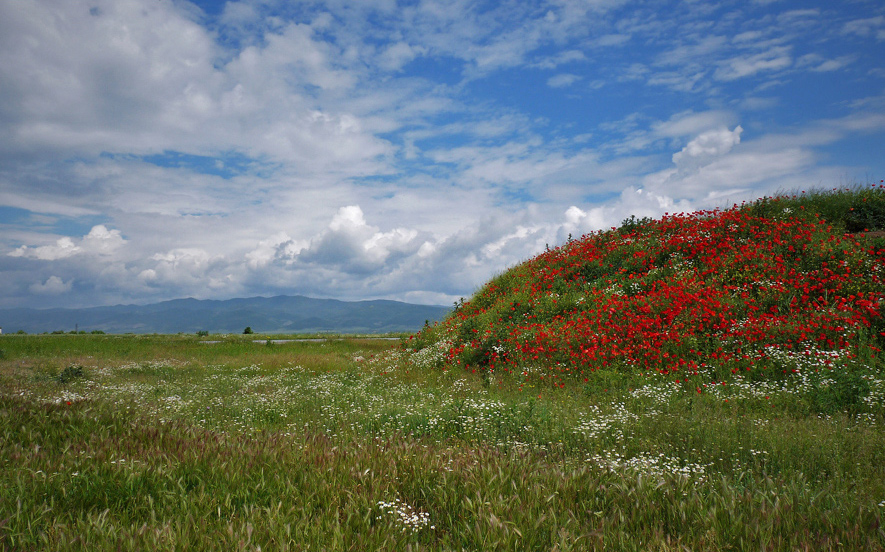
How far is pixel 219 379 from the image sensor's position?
1519 cm

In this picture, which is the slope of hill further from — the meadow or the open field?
the open field

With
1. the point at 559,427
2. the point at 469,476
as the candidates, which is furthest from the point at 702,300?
the point at 469,476

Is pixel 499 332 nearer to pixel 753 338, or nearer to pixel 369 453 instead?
pixel 753 338

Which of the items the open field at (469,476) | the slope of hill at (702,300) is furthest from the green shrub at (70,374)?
the slope of hill at (702,300)

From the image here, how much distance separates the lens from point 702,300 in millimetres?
12328

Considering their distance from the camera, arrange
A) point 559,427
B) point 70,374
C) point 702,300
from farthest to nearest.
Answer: point 70,374
point 702,300
point 559,427

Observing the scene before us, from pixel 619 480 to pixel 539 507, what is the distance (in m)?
0.98

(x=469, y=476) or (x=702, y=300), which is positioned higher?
(x=702, y=300)

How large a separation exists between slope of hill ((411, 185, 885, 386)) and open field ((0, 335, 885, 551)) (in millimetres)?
2018

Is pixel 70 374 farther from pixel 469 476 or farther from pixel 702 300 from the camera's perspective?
pixel 702 300

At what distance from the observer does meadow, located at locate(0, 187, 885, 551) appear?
3156 millimetres

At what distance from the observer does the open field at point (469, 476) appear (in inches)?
118

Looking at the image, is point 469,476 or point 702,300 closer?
point 469,476

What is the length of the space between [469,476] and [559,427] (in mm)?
3170
